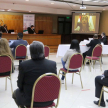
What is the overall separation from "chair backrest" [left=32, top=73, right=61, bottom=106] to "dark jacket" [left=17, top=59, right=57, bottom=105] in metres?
0.11

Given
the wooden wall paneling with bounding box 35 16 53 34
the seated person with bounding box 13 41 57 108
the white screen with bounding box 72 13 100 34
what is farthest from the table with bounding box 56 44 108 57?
the wooden wall paneling with bounding box 35 16 53 34

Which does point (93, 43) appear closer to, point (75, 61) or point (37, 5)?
point (75, 61)

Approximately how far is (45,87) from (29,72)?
0.26 metres

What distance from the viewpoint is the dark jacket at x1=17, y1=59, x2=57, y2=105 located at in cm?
194

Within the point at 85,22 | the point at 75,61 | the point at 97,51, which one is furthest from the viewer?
the point at 85,22

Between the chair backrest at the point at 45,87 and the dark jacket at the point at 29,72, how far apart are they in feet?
0.35

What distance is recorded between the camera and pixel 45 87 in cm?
190

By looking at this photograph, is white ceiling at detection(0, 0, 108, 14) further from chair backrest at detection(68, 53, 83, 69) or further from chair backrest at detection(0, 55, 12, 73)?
chair backrest at detection(0, 55, 12, 73)

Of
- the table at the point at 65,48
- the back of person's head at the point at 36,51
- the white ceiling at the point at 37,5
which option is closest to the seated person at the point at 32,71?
the back of person's head at the point at 36,51

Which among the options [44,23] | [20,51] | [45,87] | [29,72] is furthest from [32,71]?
[44,23]

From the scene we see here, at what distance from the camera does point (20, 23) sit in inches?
511

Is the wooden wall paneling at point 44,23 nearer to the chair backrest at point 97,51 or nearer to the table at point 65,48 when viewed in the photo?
the table at point 65,48

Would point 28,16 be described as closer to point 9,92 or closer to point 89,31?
point 89,31

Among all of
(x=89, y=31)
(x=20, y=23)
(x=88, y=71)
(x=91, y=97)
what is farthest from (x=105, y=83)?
(x=20, y=23)
